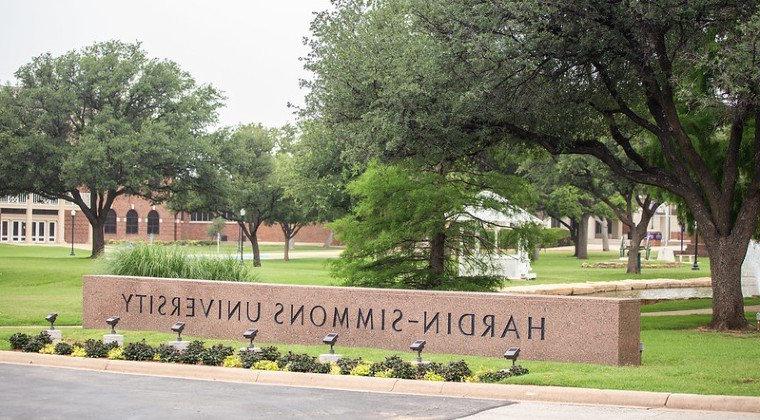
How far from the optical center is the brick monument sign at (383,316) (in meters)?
16.4

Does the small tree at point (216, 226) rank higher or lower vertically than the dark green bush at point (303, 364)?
higher

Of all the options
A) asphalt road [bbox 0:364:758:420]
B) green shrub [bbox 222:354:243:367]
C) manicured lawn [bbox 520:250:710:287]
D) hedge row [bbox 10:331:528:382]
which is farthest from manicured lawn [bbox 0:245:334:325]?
manicured lawn [bbox 520:250:710:287]

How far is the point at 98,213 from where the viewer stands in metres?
65.3

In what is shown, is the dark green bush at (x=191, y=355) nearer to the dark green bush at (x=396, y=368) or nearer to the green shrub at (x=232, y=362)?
the green shrub at (x=232, y=362)

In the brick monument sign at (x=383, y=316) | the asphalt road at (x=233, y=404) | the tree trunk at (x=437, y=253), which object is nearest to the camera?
the asphalt road at (x=233, y=404)

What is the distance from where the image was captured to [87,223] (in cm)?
10325

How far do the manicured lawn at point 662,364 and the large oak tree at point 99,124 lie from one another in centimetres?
3615

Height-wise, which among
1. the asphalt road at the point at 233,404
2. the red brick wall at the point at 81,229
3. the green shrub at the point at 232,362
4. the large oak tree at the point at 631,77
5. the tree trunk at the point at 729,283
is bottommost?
the asphalt road at the point at 233,404

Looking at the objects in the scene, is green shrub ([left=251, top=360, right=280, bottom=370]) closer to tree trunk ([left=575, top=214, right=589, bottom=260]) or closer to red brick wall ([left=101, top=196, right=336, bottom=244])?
tree trunk ([left=575, top=214, right=589, bottom=260])

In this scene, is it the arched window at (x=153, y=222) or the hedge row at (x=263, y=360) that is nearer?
the hedge row at (x=263, y=360)

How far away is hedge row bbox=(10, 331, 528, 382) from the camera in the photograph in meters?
14.7

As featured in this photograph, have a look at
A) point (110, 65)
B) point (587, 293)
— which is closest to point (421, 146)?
point (587, 293)

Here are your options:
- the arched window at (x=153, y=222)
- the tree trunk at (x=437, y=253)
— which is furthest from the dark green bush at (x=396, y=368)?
the arched window at (x=153, y=222)

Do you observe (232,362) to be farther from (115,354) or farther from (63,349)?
(63,349)
